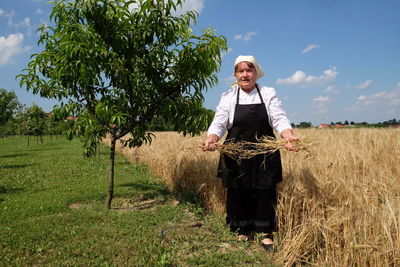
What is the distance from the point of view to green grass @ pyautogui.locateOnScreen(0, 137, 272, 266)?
3678mm

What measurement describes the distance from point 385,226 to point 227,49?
349cm

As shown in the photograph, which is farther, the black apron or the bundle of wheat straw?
the black apron

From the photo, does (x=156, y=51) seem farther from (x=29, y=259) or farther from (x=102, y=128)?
(x=29, y=259)

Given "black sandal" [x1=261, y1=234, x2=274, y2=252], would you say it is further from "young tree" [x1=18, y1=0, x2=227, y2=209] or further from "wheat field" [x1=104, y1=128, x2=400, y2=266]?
"young tree" [x1=18, y1=0, x2=227, y2=209]

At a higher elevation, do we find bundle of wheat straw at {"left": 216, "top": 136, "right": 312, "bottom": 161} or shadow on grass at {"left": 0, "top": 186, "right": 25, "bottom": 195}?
bundle of wheat straw at {"left": 216, "top": 136, "right": 312, "bottom": 161}

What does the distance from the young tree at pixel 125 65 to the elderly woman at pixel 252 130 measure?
117 centimetres

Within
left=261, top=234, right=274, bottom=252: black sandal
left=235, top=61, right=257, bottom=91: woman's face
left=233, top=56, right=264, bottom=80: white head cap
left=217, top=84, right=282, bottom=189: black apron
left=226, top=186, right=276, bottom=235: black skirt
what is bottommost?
left=261, top=234, right=274, bottom=252: black sandal

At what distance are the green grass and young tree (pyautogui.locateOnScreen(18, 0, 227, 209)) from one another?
1.50 m

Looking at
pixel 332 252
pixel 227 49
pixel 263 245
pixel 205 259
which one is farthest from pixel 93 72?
pixel 332 252

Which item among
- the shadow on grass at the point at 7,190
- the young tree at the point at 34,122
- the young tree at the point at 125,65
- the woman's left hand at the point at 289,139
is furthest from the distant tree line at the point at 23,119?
the woman's left hand at the point at 289,139

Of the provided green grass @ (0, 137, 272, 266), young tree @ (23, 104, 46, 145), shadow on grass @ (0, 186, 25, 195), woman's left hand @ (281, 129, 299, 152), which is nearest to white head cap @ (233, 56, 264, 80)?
woman's left hand @ (281, 129, 299, 152)

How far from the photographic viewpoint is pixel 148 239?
4.23m

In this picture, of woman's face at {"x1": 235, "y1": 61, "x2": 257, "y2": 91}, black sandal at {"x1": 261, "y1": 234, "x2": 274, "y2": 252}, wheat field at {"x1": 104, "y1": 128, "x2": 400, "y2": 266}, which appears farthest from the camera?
black sandal at {"x1": 261, "y1": 234, "x2": 274, "y2": 252}

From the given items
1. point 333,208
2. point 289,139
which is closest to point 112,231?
point 289,139
